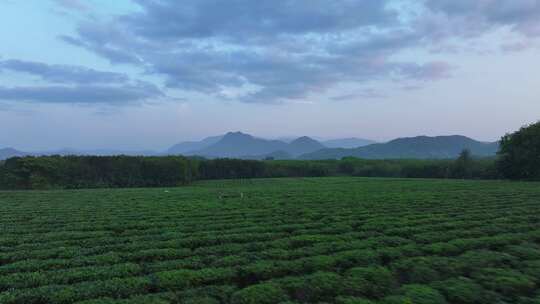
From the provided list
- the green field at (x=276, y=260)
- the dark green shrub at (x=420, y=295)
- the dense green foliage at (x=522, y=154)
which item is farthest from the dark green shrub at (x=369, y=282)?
the dense green foliage at (x=522, y=154)

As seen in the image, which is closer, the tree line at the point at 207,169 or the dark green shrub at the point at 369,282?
the dark green shrub at the point at 369,282

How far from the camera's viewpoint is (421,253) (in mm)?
11156

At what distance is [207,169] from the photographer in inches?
3583

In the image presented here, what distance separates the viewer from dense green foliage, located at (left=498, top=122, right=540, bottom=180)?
55.0m

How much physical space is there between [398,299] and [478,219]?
1243 centimetres

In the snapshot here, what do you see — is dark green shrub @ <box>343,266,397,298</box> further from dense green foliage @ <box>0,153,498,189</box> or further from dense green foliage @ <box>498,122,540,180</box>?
dense green foliage @ <box>0,153,498,189</box>

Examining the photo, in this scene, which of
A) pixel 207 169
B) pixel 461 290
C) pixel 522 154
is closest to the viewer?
pixel 461 290

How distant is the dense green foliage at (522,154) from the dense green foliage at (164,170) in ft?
38.6

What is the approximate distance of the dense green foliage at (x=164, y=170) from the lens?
206ft

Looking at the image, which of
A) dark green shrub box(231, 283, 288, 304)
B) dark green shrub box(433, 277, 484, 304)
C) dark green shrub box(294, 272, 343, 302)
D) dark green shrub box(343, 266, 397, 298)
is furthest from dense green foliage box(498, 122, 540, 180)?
dark green shrub box(231, 283, 288, 304)

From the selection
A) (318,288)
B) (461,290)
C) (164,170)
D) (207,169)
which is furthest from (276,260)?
(207,169)

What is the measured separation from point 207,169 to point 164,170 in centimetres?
1762

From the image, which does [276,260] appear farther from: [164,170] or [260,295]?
[164,170]

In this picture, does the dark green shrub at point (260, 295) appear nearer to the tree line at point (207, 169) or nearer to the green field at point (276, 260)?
the green field at point (276, 260)
